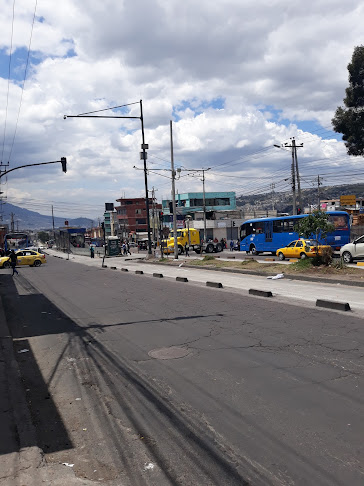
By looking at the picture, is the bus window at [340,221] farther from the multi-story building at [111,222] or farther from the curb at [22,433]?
the multi-story building at [111,222]

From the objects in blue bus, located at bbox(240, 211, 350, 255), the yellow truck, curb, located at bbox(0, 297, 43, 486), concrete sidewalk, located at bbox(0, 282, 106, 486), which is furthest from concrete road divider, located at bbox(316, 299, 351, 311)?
the yellow truck

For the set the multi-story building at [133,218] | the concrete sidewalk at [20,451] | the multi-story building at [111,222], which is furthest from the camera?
the multi-story building at [111,222]

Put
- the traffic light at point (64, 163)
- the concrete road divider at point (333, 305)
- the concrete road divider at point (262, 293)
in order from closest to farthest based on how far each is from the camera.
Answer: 1. the concrete road divider at point (333, 305)
2. the concrete road divider at point (262, 293)
3. the traffic light at point (64, 163)

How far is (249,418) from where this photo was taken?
4848 millimetres

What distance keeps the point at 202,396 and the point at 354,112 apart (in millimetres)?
33414

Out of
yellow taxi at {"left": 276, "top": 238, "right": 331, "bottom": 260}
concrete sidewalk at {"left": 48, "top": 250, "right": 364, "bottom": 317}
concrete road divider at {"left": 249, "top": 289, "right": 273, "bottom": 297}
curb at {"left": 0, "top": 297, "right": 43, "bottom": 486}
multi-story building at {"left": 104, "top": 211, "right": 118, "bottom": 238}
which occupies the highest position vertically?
multi-story building at {"left": 104, "top": 211, "right": 118, "bottom": 238}

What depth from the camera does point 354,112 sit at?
33.7 meters

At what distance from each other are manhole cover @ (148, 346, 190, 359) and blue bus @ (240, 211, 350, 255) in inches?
1003

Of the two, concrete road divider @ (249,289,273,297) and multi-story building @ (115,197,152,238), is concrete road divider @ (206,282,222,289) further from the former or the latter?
multi-story building @ (115,197,152,238)

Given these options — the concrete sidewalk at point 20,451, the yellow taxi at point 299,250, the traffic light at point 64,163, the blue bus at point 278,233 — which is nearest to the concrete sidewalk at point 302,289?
the yellow taxi at point 299,250

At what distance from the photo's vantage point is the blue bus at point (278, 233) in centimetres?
3316

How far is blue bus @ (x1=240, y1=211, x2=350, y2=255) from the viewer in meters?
33.2

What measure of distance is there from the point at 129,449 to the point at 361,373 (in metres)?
3.60

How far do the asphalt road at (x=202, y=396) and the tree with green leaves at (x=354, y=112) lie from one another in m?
26.7
